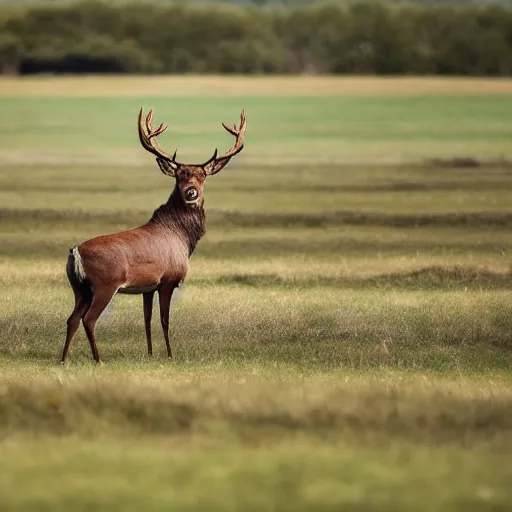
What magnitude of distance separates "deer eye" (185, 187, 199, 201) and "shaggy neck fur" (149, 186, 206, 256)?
220 millimetres

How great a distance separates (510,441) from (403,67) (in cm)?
10702

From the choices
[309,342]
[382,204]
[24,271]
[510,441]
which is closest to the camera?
[510,441]

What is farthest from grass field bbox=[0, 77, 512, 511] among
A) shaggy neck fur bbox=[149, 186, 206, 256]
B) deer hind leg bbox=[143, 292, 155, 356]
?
shaggy neck fur bbox=[149, 186, 206, 256]

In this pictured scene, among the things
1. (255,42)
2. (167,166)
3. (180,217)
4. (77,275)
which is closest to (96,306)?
(77,275)

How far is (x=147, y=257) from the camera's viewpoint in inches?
575

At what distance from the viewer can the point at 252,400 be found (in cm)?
1057

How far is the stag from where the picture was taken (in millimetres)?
14258

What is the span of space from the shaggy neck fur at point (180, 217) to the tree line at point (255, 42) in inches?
3695

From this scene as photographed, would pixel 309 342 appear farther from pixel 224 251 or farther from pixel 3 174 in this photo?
pixel 3 174

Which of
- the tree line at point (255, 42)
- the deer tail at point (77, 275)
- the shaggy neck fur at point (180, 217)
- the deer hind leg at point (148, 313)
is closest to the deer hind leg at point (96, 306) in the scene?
the deer tail at point (77, 275)

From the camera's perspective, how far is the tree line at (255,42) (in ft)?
369

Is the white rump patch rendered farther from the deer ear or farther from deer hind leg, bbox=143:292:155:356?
the deer ear

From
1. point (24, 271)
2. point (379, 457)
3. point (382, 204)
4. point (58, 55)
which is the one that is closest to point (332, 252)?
point (24, 271)

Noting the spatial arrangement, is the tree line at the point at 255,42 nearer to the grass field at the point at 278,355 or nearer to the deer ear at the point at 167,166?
the grass field at the point at 278,355
